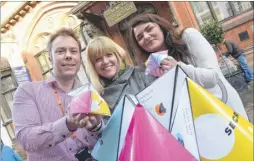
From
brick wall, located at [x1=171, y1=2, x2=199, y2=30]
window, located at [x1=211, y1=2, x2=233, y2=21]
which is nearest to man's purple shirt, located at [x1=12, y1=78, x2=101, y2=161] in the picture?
brick wall, located at [x1=171, y1=2, x2=199, y2=30]

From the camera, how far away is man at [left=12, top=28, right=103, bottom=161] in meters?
1.27

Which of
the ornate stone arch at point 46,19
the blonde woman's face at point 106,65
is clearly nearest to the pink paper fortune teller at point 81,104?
the blonde woman's face at point 106,65

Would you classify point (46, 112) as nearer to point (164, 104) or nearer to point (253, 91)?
point (164, 104)

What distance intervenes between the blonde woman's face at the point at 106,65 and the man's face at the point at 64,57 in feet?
0.41

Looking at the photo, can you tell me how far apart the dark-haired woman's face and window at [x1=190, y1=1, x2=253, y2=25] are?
782 centimetres

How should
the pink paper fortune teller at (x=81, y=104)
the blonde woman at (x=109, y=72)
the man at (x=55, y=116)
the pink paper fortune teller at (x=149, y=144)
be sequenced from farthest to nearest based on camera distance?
the blonde woman at (x=109, y=72) < the man at (x=55, y=116) < the pink paper fortune teller at (x=81, y=104) < the pink paper fortune teller at (x=149, y=144)

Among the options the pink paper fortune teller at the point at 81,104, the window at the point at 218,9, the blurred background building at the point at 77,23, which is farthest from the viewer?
the blurred background building at the point at 77,23

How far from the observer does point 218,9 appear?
29.8ft

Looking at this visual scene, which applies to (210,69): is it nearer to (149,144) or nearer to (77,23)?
(149,144)

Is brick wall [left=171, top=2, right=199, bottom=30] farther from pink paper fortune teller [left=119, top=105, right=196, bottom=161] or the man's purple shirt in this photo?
pink paper fortune teller [left=119, top=105, right=196, bottom=161]

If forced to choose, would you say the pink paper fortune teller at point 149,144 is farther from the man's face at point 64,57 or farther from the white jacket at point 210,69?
the man's face at point 64,57

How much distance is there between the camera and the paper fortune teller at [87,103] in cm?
115

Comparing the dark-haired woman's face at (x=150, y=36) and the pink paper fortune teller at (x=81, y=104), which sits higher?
the dark-haired woman's face at (x=150, y=36)

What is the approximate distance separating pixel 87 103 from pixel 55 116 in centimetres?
39
